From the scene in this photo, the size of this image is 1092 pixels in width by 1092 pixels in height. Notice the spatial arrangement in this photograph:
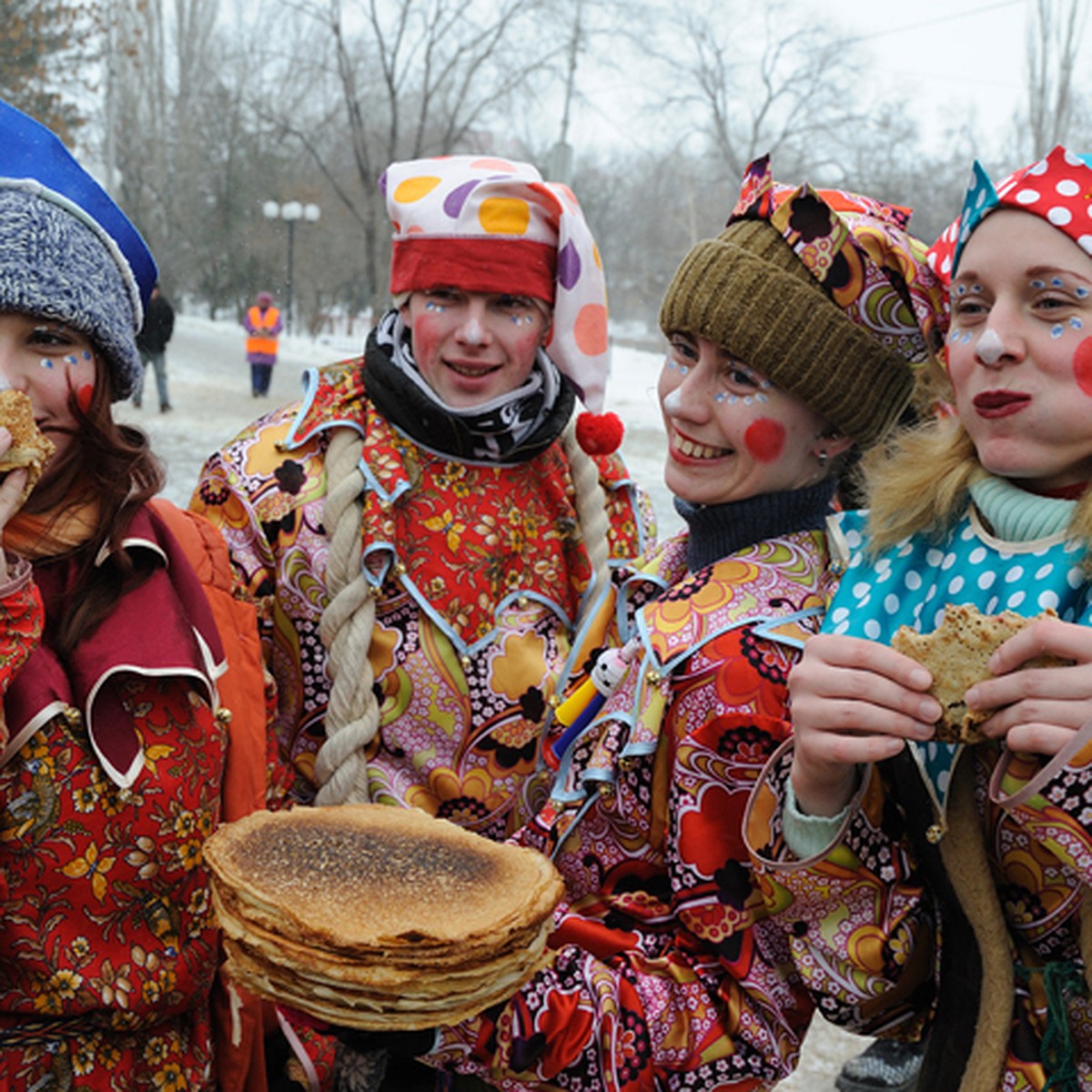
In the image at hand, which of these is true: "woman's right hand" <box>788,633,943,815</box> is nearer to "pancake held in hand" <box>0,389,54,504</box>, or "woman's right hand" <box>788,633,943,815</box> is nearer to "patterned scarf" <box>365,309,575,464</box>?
"pancake held in hand" <box>0,389,54,504</box>

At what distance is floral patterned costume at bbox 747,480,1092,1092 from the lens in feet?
4.33

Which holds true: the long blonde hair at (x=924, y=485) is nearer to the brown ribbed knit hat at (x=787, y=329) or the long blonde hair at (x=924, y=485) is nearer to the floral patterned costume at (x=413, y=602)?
the brown ribbed knit hat at (x=787, y=329)

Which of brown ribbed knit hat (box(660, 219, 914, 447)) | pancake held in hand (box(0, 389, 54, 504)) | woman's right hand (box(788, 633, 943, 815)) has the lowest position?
woman's right hand (box(788, 633, 943, 815))

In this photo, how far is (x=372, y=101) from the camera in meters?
26.0

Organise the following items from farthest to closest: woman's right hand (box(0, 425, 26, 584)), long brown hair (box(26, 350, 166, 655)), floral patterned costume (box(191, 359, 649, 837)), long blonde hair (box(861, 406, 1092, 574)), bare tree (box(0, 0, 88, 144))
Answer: bare tree (box(0, 0, 88, 144)) < floral patterned costume (box(191, 359, 649, 837)) < long brown hair (box(26, 350, 166, 655)) < woman's right hand (box(0, 425, 26, 584)) < long blonde hair (box(861, 406, 1092, 574))

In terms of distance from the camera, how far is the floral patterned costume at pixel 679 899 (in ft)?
5.21

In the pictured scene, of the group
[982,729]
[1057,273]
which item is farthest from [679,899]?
[1057,273]

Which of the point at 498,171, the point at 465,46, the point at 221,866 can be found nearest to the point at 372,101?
the point at 465,46

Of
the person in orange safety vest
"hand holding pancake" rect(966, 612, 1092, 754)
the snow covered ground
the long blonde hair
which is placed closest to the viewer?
"hand holding pancake" rect(966, 612, 1092, 754)

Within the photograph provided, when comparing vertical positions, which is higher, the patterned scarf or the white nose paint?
the white nose paint

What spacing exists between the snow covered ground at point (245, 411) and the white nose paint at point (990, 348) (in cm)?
61

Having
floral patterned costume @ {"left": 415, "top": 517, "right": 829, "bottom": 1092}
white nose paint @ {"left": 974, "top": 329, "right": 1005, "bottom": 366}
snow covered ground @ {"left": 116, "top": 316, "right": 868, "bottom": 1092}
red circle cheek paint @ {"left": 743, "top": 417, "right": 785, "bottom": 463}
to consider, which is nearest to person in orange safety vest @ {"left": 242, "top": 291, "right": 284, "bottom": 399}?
snow covered ground @ {"left": 116, "top": 316, "right": 868, "bottom": 1092}

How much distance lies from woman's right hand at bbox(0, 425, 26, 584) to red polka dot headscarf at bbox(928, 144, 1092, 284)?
1.35 m

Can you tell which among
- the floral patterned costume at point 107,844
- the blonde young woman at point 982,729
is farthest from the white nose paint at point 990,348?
the floral patterned costume at point 107,844
